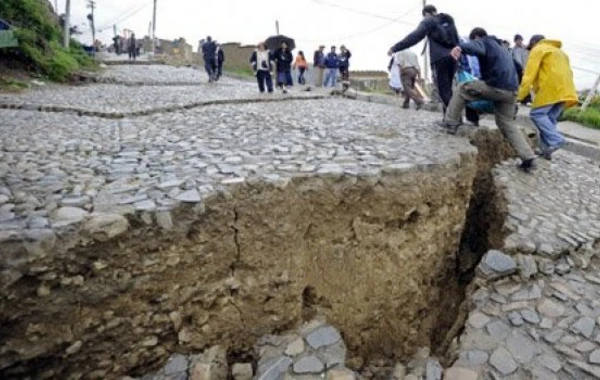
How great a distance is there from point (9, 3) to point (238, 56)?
17361 mm

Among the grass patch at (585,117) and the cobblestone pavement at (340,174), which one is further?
the grass patch at (585,117)

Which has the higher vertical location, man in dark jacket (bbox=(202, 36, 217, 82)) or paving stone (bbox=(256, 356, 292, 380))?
man in dark jacket (bbox=(202, 36, 217, 82))

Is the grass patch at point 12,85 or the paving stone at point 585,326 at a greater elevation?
the grass patch at point 12,85

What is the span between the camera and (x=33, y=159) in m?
3.79

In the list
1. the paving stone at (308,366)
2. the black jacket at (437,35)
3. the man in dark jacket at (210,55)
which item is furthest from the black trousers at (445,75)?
the man in dark jacket at (210,55)

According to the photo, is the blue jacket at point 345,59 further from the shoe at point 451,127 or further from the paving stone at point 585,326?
the paving stone at point 585,326

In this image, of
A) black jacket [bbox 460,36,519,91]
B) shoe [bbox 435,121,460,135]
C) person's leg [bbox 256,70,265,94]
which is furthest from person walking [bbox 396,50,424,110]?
person's leg [bbox 256,70,265,94]

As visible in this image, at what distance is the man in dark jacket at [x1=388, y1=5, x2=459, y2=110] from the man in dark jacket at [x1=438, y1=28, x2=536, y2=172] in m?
0.83

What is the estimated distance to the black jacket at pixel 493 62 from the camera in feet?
15.8

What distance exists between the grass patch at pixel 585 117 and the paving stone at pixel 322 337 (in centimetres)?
1044

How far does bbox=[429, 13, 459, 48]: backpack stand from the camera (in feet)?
19.7

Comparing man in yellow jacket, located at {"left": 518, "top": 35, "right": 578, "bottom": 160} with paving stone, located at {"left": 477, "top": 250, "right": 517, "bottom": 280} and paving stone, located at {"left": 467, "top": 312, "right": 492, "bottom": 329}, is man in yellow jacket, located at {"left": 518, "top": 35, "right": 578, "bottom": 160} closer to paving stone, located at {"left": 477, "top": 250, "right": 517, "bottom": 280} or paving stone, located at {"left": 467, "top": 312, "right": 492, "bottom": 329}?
paving stone, located at {"left": 477, "top": 250, "right": 517, "bottom": 280}

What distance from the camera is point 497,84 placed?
16.1ft

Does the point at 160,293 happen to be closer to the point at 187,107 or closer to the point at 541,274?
the point at 541,274
